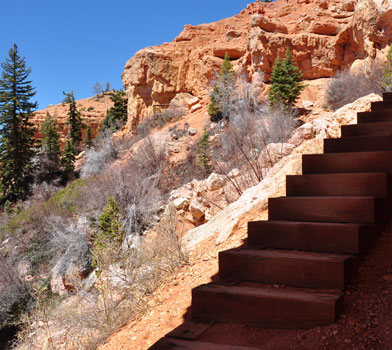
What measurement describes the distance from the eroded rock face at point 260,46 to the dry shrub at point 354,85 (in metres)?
2.12

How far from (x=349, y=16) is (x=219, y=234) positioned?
22.5 m

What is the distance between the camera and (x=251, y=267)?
2805 millimetres

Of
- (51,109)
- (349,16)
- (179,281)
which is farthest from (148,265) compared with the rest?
(51,109)

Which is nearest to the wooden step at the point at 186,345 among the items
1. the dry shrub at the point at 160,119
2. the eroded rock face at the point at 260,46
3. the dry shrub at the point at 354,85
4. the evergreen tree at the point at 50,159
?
the dry shrub at the point at 354,85

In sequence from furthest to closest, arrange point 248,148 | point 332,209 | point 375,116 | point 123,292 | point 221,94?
point 221,94 → point 248,148 → point 123,292 → point 375,116 → point 332,209

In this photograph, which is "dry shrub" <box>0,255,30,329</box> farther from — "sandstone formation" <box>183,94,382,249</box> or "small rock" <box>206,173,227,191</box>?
"sandstone formation" <box>183,94,382,249</box>

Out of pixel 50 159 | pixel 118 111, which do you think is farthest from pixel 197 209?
pixel 118 111

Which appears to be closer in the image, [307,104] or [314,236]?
[314,236]

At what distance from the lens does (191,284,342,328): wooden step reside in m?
2.21

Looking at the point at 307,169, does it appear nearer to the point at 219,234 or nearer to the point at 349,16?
the point at 219,234

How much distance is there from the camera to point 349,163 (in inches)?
138

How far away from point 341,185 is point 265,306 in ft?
4.64

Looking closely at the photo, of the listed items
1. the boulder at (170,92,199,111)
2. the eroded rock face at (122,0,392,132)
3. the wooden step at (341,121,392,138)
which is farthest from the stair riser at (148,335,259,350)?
the boulder at (170,92,199,111)

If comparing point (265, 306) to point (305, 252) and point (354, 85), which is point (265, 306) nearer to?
point (305, 252)
